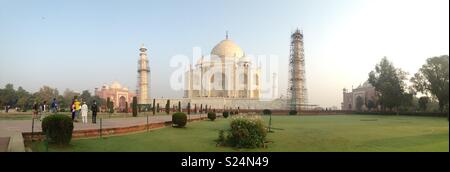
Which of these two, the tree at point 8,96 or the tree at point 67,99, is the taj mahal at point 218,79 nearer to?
the tree at point 67,99

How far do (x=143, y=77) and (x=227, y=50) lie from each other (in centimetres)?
1364

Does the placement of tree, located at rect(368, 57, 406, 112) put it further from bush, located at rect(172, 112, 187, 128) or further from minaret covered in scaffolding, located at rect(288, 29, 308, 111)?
bush, located at rect(172, 112, 187, 128)

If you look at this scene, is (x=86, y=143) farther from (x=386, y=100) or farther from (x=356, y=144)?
(x=386, y=100)

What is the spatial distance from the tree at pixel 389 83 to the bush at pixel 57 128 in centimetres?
3698

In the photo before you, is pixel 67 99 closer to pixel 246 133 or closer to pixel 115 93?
pixel 115 93

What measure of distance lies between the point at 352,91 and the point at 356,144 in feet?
214

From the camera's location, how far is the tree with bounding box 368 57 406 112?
39.1 m

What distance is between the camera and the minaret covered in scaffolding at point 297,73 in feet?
164

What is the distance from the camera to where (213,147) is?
9.54m

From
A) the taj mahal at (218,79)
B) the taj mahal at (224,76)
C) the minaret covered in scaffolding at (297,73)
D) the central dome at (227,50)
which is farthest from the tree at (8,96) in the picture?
the minaret covered in scaffolding at (297,73)

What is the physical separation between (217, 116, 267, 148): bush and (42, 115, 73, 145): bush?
3903 mm
